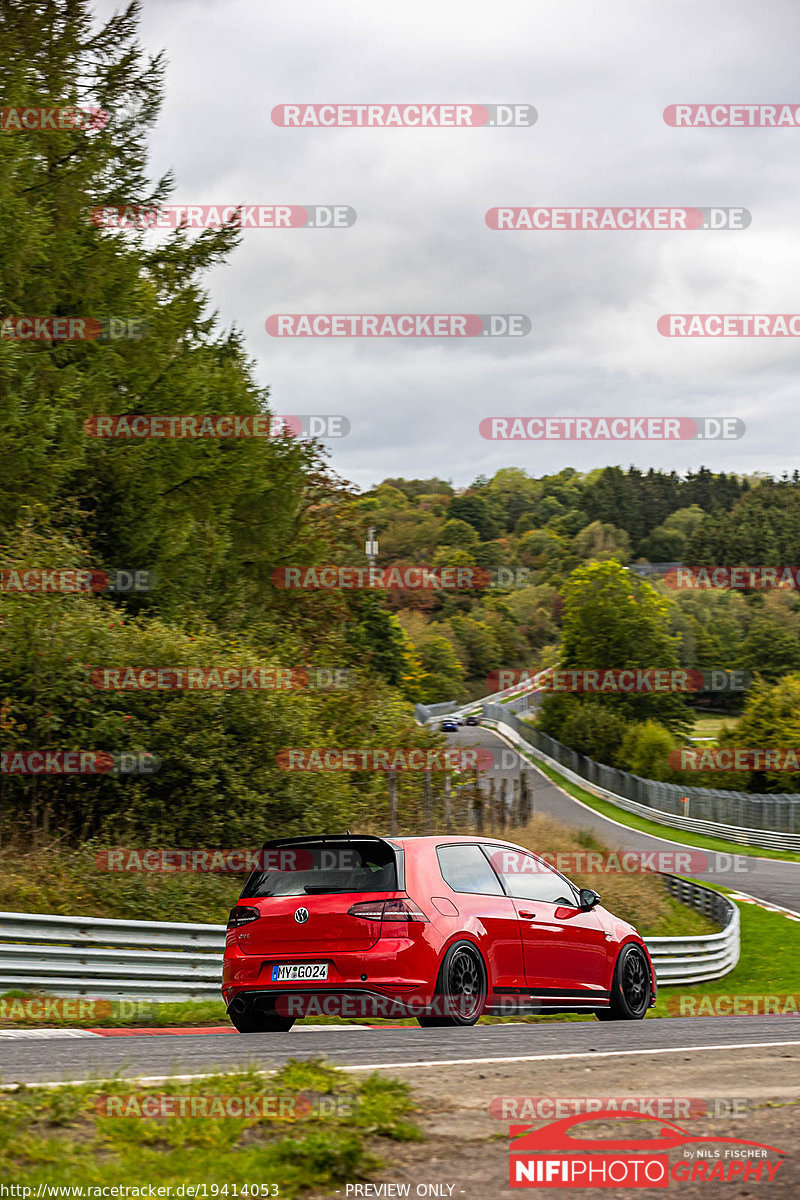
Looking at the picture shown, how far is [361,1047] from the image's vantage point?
7.72 metres

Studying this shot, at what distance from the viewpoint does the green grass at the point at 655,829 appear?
49.2 metres

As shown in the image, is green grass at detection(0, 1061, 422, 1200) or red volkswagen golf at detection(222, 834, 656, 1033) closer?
green grass at detection(0, 1061, 422, 1200)

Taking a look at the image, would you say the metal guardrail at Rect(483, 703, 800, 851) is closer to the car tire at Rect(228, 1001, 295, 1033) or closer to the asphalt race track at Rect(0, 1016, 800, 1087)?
the asphalt race track at Rect(0, 1016, 800, 1087)

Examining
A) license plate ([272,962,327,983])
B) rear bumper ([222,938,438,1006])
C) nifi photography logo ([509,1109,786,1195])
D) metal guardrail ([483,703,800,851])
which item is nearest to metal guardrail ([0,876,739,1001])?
license plate ([272,962,327,983])

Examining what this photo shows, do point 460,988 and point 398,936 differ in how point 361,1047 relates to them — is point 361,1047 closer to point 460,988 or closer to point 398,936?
point 398,936

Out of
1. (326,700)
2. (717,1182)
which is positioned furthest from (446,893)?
(326,700)

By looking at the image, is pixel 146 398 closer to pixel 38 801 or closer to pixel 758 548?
pixel 38 801

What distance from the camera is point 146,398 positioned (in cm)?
2447

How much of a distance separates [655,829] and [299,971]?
4952 centimetres

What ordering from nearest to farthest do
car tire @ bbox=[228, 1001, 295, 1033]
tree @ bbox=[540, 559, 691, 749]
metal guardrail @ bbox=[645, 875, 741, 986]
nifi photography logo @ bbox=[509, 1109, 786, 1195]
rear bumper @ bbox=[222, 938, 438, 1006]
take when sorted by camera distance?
nifi photography logo @ bbox=[509, 1109, 786, 1195], rear bumper @ bbox=[222, 938, 438, 1006], car tire @ bbox=[228, 1001, 295, 1033], metal guardrail @ bbox=[645, 875, 741, 986], tree @ bbox=[540, 559, 691, 749]

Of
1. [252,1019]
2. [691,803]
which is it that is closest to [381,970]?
[252,1019]

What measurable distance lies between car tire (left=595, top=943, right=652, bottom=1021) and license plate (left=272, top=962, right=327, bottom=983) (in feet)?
10.4

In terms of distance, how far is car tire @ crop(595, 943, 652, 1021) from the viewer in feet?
35.4

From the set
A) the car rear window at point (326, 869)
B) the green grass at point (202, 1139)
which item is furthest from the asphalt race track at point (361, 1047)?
the car rear window at point (326, 869)
